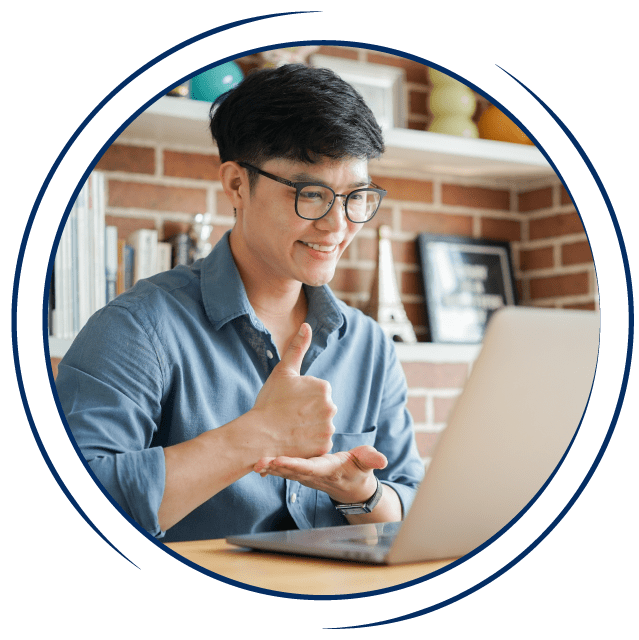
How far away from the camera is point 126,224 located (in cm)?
182

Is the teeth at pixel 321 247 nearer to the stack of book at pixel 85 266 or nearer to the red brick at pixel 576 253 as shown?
the stack of book at pixel 85 266

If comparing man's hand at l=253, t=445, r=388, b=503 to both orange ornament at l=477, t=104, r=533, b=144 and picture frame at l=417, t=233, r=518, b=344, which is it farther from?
orange ornament at l=477, t=104, r=533, b=144

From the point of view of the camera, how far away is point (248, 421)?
0.92m

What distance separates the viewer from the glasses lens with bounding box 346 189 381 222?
115 centimetres

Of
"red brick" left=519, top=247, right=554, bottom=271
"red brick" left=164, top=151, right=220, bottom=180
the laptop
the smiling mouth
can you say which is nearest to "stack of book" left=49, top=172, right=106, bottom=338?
"red brick" left=164, top=151, right=220, bottom=180

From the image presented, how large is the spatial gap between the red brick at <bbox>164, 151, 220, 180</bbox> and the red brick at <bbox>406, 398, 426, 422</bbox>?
789mm

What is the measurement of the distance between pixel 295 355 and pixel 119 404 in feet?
0.80

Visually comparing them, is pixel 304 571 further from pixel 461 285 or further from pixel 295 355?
pixel 461 285

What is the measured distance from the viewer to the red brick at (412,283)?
211 centimetres

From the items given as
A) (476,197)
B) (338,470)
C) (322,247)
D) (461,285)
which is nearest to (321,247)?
(322,247)

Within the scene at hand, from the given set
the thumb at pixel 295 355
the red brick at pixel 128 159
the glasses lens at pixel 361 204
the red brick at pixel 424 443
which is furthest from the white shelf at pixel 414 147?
the thumb at pixel 295 355

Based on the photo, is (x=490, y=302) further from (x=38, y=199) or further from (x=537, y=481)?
(x=38, y=199)

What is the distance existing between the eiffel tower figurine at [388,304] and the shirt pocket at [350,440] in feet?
2.08

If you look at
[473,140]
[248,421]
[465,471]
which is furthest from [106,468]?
[473,140]
